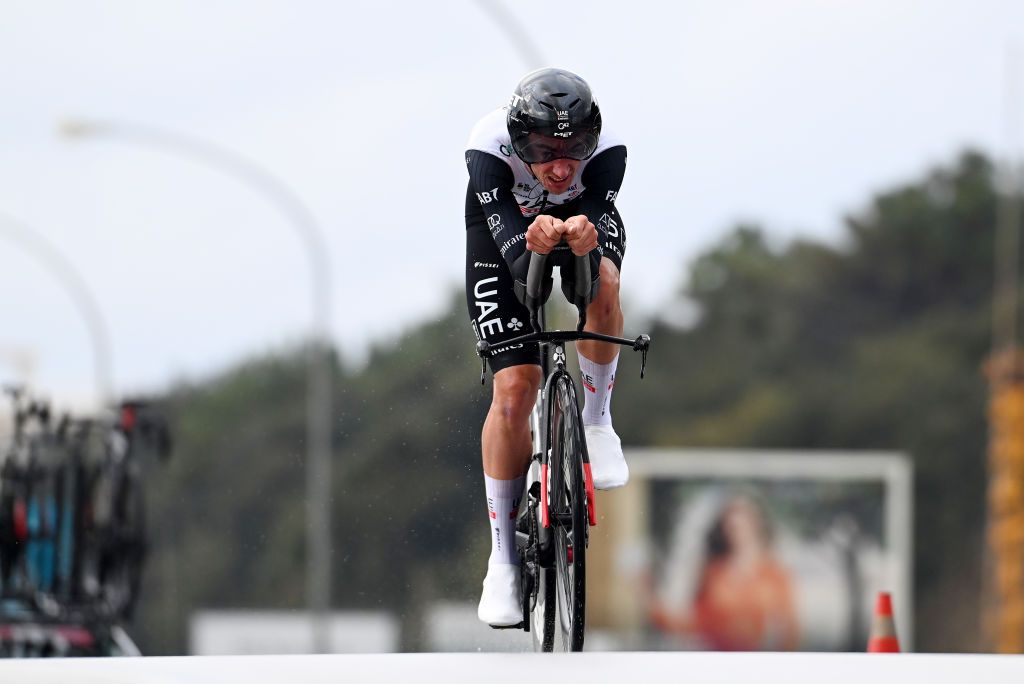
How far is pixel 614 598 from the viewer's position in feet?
144

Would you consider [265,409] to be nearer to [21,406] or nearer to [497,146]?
[21,406]

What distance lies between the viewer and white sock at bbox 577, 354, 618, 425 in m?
7.96

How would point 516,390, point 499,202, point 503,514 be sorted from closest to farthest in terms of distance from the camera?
point 499,202
point 516,390
point 503,514

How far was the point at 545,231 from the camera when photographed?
22.7 ft

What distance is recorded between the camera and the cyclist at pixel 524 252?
7227 millimetres

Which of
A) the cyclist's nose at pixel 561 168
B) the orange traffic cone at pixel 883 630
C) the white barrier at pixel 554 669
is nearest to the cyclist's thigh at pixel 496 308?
the cyclist's nose at pixel 561 168

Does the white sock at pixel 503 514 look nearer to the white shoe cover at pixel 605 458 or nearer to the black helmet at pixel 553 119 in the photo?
the white shoe cover at pixel 605 458

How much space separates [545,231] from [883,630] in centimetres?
263

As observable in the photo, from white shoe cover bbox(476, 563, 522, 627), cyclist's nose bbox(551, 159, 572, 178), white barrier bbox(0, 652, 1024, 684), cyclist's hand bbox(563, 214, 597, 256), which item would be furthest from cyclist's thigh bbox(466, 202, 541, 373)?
white barrier bbox(0, 652, 1024, 684)

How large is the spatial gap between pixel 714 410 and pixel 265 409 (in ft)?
65.4

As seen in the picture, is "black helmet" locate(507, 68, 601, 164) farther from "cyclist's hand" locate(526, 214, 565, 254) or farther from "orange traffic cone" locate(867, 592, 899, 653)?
"orange traffic cone" locate(867, 592, 899, 653)

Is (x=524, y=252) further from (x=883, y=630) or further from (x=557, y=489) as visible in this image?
(x=883, y=630)

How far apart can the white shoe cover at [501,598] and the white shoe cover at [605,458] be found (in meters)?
0.50

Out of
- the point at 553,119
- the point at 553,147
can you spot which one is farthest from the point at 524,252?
the point at 553,119
